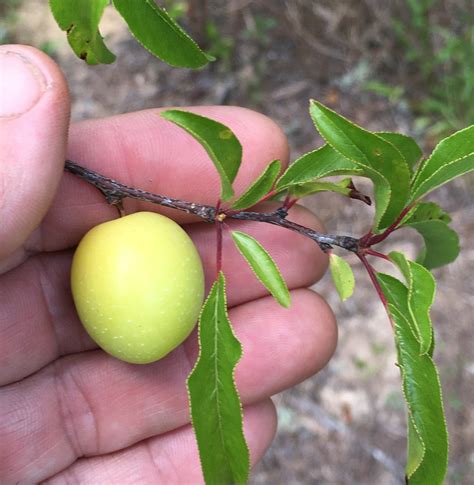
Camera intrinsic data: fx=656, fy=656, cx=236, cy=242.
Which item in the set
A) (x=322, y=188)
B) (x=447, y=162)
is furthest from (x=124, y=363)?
(x=447, y=162)

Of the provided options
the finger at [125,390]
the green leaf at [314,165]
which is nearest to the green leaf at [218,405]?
the green leaf at [314,165]

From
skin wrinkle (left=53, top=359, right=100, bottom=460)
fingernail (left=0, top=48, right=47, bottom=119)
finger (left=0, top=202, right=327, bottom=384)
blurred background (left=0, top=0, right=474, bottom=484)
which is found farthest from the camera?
blurred background (left=0, top=0, right=474, bottom=484)

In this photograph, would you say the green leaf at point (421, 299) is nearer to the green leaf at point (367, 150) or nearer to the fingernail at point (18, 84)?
the green leaf at point (367, 150)

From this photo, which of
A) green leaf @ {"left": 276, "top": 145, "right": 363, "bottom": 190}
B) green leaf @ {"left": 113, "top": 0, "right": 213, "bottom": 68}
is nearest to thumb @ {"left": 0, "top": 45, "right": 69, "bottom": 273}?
green leaf @ {"left": 113, "top": 0, "right": 213, "bottom": 68}

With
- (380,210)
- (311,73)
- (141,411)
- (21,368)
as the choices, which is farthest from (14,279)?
(311,73)

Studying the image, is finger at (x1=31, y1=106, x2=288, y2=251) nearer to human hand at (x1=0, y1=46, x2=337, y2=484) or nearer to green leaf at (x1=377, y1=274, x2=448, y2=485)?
human hand at (x1=0, y1=46, x2=337, y2=484)

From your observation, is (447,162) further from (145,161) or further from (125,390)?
(125,390)
